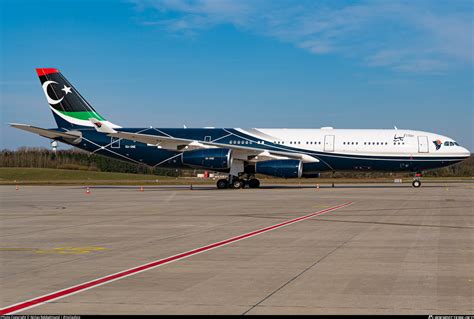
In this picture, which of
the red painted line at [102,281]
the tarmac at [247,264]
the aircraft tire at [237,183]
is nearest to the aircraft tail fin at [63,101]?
the aircraft tire at [237,183]

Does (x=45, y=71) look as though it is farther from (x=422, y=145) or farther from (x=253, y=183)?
(x=422, y=145)

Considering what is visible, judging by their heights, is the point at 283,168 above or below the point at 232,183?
above

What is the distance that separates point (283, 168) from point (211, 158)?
5.01m

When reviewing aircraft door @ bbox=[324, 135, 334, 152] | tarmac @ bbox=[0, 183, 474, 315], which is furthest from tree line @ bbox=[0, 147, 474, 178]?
tarmac @ bbox=[0, 183, 474, 315]

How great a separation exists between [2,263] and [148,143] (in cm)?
3218

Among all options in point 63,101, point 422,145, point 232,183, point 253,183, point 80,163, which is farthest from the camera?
point 80,163

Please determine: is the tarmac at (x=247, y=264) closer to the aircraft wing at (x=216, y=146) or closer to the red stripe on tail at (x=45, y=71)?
the aircraft wing at (x=216, y=146)

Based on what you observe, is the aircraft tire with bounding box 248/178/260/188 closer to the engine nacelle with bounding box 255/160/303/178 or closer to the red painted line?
the engine nacelle with bounding box 255/160/303/178

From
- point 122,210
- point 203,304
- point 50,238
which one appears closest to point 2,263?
point 50,238

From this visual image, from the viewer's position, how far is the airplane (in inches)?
1620

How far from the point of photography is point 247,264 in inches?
399

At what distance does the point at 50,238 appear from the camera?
1410 centimetres

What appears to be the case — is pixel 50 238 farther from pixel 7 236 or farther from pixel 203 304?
pixel 203 304

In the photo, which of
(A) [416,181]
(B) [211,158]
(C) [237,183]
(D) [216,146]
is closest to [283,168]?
(C) [237,183]
